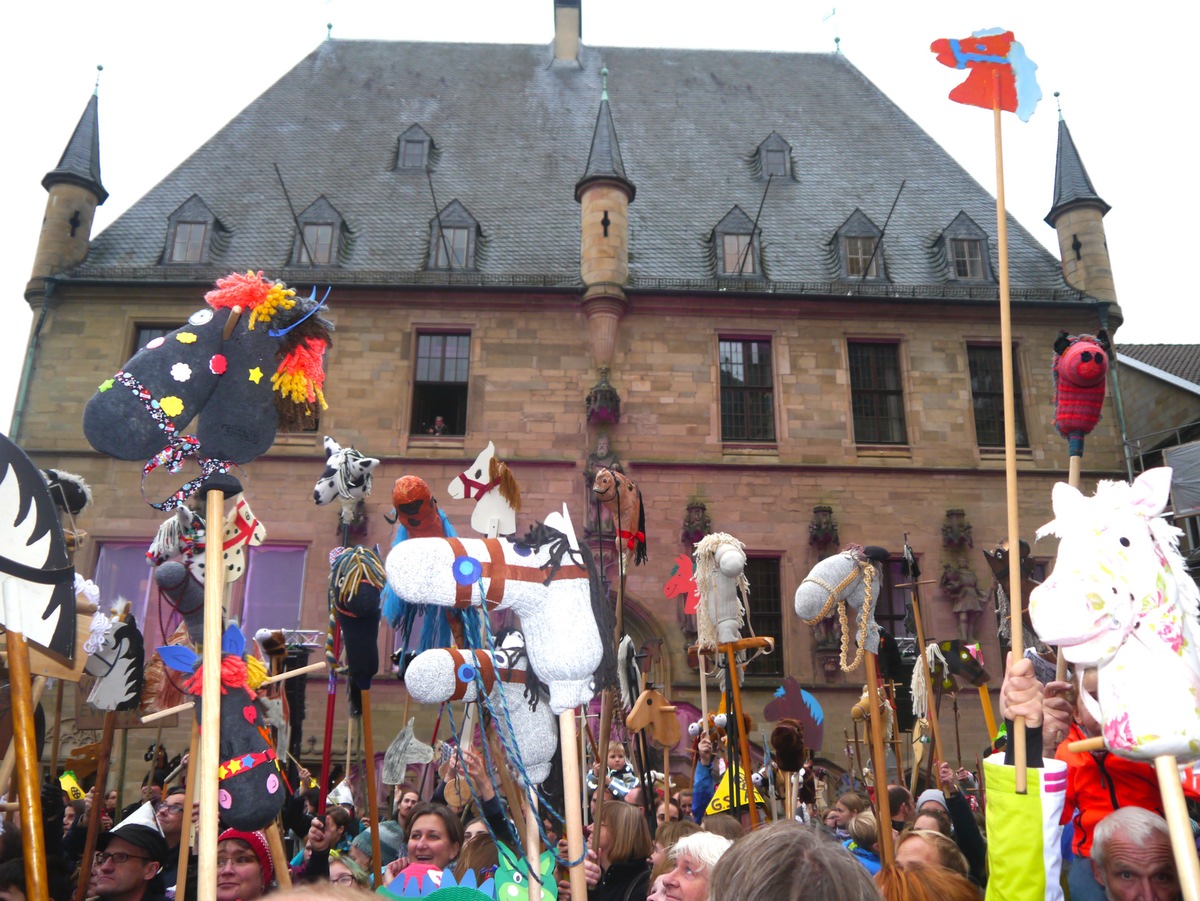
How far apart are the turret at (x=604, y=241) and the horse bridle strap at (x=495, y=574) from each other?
12.5 metres

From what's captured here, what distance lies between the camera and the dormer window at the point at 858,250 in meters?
17.8

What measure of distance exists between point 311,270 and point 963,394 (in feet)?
36.9

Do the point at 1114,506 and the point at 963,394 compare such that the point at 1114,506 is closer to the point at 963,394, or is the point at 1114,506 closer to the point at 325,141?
the point at 963,394

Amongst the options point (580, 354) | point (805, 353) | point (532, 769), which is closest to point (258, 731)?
point (532, 769)

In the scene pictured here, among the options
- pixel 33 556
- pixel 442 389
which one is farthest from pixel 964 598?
pixel 33 556

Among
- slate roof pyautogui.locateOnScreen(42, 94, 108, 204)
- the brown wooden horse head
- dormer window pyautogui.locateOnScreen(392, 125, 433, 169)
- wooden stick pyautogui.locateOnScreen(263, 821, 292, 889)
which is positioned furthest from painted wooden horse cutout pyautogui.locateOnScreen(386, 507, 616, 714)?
dormer window pyautogui.locateOnScreen(392, 125, 433, 169)

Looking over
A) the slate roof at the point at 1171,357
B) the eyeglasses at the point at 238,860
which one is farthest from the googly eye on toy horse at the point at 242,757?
the slate roof at the point at 1171,357

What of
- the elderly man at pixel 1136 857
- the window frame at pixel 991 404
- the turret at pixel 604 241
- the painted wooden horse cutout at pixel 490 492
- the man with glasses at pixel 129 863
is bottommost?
the man with glasses at pixel 129 863

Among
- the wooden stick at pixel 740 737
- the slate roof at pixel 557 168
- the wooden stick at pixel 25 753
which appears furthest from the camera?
the slate roof at pixel 557 168

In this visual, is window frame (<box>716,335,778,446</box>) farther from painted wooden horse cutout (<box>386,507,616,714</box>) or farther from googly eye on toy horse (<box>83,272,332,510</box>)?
googly eye on toy horse (<box>83,272,332,510</box>)

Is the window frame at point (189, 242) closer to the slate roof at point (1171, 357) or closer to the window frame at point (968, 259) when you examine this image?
the window frame at point (968, 259)

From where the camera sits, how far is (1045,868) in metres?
2.58

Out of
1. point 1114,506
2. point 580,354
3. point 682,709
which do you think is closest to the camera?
point 1114,506

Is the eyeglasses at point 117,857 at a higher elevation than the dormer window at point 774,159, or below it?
below
